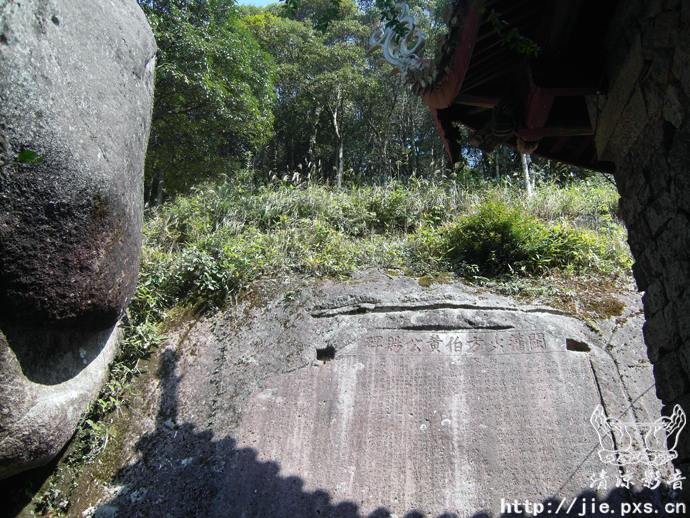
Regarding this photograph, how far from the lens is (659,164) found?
1.82 m

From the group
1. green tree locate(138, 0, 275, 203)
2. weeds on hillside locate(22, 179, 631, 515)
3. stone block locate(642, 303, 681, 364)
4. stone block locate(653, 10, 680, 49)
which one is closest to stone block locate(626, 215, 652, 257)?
stone block locate(642, 303, 681, 364)

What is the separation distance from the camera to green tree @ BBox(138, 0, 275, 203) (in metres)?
7.05

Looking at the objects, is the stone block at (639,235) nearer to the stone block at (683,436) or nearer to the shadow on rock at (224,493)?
the stone block at (683,436)

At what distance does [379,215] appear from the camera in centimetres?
687

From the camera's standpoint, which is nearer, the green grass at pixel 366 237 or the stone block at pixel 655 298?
the stone block at pixel 655 298

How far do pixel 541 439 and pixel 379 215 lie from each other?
14.3 feet

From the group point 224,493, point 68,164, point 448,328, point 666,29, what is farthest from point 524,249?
point 68,164

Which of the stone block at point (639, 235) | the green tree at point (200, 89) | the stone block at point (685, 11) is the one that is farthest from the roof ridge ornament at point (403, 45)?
the green tree at point (200, 89)

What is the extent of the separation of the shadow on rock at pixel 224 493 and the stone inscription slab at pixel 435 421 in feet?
0.27

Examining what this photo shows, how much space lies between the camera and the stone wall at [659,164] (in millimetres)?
1670

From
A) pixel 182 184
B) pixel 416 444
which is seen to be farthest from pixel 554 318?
pixel 182 184

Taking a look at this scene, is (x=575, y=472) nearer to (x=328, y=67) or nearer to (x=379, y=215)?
(x=379, y=215)

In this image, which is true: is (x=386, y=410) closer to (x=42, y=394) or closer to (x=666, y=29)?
(x=42, y=394)
